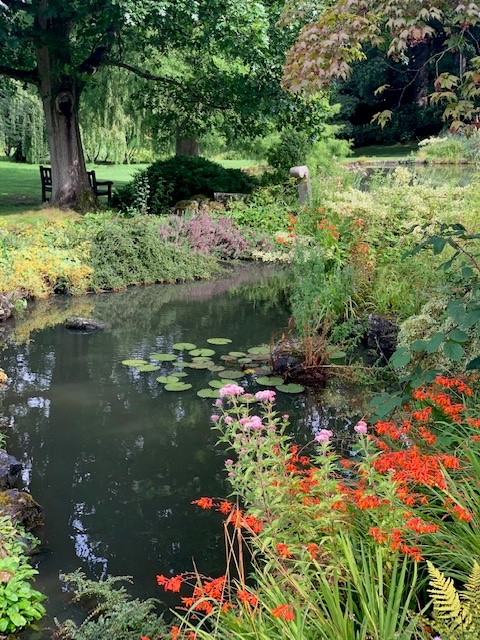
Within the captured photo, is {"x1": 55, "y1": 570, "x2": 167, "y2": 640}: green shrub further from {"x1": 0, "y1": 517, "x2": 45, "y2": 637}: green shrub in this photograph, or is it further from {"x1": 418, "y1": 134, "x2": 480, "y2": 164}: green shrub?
{"x1": 418, "y1": 134, "x2": 480, "y2": 164}: green shrub

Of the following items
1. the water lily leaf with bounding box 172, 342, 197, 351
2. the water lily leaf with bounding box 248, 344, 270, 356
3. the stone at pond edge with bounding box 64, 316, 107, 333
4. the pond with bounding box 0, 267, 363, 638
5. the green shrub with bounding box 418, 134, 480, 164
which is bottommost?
the pond with bounding box 0, 267, 363, 638

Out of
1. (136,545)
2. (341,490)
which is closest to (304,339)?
(136,545)

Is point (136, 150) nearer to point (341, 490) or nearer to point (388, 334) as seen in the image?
point (388, 334)

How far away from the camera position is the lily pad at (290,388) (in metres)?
6.21

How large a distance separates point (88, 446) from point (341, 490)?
2805 millimetres

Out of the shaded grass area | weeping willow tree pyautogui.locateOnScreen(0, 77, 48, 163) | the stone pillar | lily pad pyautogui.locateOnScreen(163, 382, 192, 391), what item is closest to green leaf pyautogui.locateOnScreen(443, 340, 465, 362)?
lily pad pyautogui.locateOnScreen(163, 382, 192, 391)

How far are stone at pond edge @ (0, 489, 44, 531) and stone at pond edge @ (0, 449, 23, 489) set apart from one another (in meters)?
0.19

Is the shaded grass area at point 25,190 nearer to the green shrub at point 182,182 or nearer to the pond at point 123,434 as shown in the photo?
the green shrub at point 182,182

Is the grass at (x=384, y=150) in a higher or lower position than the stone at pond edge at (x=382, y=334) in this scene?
higher

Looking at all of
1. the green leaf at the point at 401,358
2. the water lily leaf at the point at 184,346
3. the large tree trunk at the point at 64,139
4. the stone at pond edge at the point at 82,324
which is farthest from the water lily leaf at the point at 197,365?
the large tree trunk at the point at 64,139

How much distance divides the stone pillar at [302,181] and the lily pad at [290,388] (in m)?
7.00

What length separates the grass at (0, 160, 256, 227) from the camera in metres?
13.9

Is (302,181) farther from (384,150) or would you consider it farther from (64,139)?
(384,150)

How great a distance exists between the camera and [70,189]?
1555 centimetres
